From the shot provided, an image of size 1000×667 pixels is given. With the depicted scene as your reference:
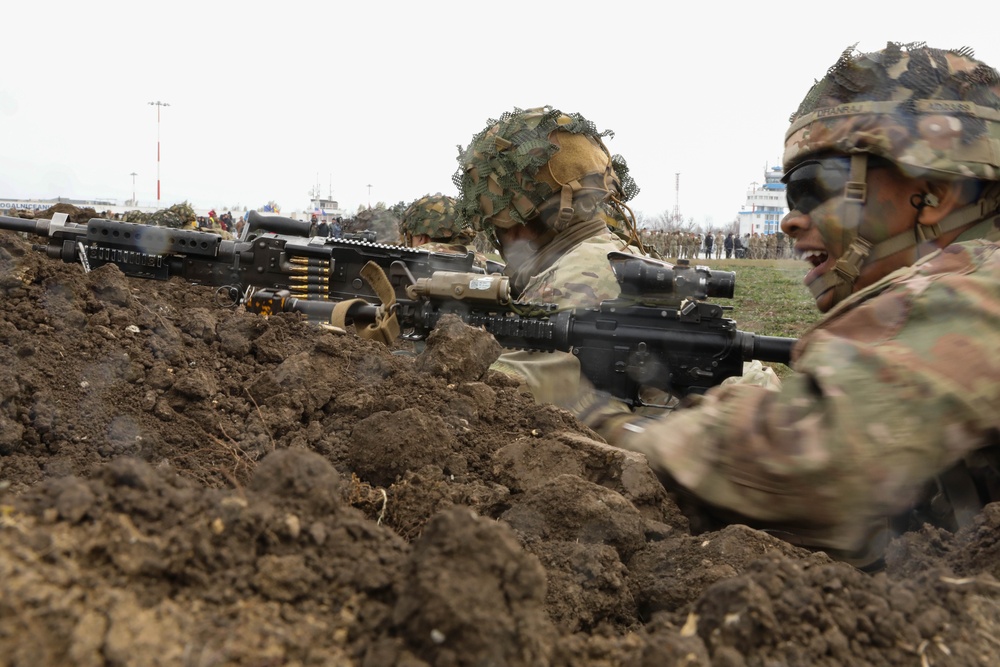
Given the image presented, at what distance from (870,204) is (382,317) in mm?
2320

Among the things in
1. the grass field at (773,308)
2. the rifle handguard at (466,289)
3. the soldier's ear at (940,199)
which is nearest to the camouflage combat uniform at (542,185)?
the rifle handguard at (466,289)

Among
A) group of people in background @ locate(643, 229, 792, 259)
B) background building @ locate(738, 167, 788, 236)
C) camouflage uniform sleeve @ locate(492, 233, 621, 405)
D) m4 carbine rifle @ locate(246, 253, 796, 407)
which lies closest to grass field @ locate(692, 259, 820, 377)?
camouflage uniform sleeve @ locate(492, 233, 621, 405)

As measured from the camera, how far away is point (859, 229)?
7.69ft

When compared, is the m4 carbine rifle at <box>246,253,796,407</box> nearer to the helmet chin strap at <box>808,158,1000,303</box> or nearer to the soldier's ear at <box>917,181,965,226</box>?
the helmet chin strap at <box>808,158,1000,303</box>

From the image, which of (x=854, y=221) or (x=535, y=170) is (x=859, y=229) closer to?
(x=854, y=221)

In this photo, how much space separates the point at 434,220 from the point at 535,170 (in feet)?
11.6

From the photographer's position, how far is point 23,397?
221cm

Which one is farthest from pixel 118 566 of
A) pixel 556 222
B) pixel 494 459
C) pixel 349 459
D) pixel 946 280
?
pixel 556 222

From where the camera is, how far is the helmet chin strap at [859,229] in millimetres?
2248

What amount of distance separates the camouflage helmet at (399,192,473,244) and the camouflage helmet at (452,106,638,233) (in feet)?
9.78

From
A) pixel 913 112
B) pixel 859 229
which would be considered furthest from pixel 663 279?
pixel 913 112

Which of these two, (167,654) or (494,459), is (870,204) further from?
(167,654)

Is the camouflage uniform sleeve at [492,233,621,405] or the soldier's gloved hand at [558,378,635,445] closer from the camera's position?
the soldier's gloved hand at [558,378,635,445]

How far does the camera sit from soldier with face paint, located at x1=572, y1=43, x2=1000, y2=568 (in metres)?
1.68
